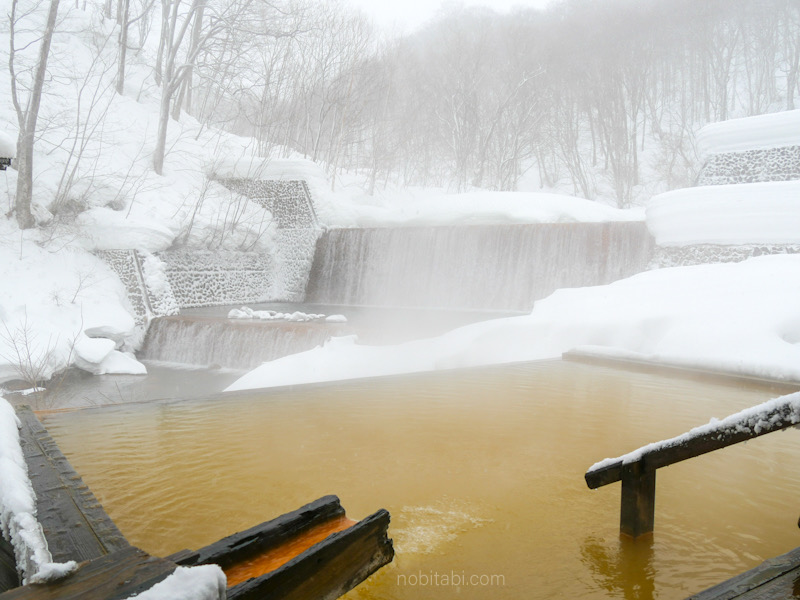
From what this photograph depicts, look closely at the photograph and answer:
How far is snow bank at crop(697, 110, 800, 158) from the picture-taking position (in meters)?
11.9

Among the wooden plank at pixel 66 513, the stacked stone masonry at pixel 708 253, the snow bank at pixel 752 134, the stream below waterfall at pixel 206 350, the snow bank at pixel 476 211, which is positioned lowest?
the stream below waterfall at pixel 206 350

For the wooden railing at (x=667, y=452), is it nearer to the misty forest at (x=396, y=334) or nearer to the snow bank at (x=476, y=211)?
the misty forest at (x=396, y=334)

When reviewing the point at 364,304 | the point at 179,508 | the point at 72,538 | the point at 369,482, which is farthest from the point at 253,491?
the point at 364,304

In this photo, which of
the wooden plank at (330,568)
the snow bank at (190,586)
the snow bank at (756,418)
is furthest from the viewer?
the snow bank at (756,418)

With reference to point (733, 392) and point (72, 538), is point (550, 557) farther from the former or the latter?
point (733, 392)

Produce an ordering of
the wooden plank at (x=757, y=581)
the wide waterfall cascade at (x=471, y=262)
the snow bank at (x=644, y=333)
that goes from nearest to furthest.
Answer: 1. the wooden plank at (x=757, y=581)
2. the snow bank at (x=644, y=333)
3. the wide waterfall cascade at (x=471, y=262)

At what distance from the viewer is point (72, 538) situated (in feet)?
5.64

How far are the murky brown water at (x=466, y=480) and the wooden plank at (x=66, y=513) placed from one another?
1.26ft

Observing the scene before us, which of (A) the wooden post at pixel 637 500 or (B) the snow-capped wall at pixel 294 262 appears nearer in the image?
(A) the wooden post at pixel 637 500

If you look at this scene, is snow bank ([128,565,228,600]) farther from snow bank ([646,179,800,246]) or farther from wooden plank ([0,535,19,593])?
snow bank ([646,179,800,246])

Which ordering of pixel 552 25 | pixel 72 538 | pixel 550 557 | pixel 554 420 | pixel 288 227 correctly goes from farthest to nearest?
1. pixel 552 25
2. pixel 288 227
3. pixel 554 420
4. pixel 550 557
5. pixel 72 538

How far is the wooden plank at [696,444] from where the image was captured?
1.85 metres

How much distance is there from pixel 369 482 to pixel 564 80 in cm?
2902

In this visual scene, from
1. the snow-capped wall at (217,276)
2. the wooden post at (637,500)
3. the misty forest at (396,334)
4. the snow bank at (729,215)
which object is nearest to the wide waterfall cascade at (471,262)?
the misty forest at (396,334)
